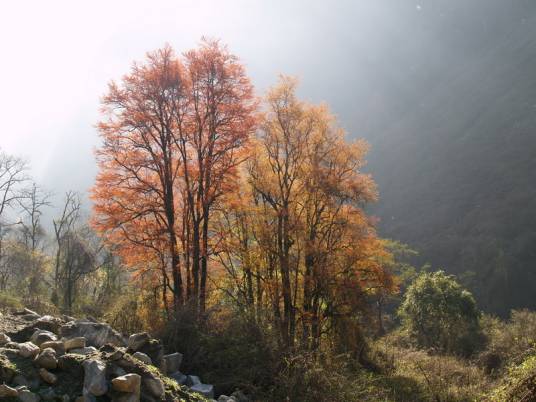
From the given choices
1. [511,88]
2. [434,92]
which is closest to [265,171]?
[511,88]

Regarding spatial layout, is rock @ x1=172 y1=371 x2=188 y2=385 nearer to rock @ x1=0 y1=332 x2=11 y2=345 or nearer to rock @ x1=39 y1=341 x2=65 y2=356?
rock @ x1=39 y1=341 x2=65 y2=356

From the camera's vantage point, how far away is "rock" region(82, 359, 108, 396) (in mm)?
5785

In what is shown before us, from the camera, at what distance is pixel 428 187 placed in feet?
290

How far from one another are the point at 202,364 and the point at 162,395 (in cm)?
277

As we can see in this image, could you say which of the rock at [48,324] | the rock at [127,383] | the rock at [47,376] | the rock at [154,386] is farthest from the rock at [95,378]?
the rock at [48,324]

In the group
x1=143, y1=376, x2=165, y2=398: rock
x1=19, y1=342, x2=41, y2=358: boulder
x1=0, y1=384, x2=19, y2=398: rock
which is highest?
x1=19, y1=342, x2=41, y2=358: boulder

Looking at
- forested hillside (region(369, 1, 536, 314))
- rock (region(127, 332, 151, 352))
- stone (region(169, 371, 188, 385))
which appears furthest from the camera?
forested hillside (region(369, 1, 536, 314))

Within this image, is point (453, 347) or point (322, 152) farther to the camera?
point (453, 347)

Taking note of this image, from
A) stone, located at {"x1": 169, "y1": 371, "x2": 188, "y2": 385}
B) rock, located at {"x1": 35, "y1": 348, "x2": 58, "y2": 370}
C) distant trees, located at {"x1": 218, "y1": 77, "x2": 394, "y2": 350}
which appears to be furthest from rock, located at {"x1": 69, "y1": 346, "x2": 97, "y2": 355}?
distant trees, located at {"x1": 218, "y1": 77, "x2": 394, "y2": 350}

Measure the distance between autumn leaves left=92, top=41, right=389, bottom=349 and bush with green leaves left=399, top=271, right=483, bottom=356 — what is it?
41.0 feet

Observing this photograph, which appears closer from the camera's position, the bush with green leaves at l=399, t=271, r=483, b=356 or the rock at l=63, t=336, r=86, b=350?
the rock at l=63, t=336, r=86, b=350

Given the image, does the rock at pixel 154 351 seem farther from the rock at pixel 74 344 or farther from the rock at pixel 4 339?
the rock at pixel 4 339

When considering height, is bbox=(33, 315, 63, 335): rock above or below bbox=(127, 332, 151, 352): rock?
above

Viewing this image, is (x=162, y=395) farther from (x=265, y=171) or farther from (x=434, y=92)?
(x=434, y=92)
